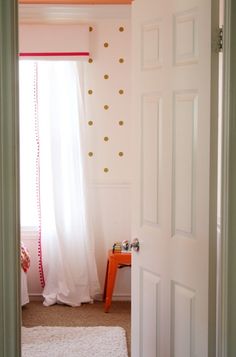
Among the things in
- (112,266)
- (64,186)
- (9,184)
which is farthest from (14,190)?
(64,186)

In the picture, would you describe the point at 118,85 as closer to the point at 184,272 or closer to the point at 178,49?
the point at 178,49

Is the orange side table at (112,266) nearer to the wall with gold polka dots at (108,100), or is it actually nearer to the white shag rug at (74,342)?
the white shag rug at (74,342)

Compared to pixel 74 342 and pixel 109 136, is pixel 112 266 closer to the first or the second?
pixel 74 342

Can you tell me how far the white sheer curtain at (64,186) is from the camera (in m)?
4.76

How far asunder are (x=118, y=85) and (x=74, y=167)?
2.74 feet

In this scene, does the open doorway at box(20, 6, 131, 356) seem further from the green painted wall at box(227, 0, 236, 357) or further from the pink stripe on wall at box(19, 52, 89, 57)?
the green painted wall at box(227, 0, 236, 357)

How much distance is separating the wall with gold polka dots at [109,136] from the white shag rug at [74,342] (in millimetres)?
949

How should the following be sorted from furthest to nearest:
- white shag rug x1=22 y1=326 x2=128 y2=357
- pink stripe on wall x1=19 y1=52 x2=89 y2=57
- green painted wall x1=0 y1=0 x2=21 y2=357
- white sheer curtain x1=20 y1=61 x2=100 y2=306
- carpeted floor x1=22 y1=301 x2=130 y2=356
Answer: white sheer curtain x1=20 y1=61 x2=100 y2=306 < pink stripe on wall x1=19 y1=52 x2=89 y2=57 < carpeted floor x1=22 y1=301 x2=130 y2=356 < white shag rug x1=22 y1=326 x2=128 y2=357 < green painted wall x1=0 y1=0 x2=21 y2=357

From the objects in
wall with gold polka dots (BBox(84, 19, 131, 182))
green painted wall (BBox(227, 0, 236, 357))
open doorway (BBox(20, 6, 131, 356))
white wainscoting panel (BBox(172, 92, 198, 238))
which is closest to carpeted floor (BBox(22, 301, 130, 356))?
open doorway (BBox(20, 6, 131, 356))

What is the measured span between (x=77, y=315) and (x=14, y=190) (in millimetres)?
2674

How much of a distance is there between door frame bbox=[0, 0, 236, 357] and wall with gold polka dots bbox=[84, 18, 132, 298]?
2830mm

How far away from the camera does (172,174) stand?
2.46 m

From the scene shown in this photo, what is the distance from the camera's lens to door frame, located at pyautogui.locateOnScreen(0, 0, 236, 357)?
76.6 inches

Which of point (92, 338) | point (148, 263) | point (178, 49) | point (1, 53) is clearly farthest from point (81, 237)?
point (1, 53)
